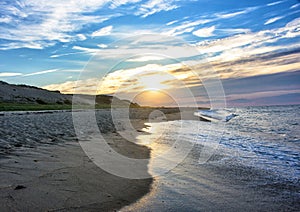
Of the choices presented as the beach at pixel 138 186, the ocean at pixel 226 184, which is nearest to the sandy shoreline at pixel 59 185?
the beach at pixel 138 186

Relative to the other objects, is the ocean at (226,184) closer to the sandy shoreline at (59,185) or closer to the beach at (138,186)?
the beach at (138,186)

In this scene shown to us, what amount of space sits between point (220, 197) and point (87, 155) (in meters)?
5.10

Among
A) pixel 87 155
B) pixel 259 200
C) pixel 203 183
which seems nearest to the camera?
pixel 259 200

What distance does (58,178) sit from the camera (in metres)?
6.07

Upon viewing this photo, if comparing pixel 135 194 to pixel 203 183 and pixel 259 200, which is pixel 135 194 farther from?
pixel 259 200

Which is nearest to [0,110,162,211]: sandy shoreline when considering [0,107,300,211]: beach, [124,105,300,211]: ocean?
[0,107,300,211]: beach

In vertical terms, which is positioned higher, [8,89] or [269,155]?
[8,89]

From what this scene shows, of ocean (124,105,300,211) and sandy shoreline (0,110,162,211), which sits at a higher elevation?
sandy shoreline (0,110,162,211)

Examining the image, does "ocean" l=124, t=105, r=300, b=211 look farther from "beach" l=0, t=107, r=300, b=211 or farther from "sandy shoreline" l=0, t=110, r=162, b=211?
"sandy shoreline" l=0, t=110, r=162, b=211

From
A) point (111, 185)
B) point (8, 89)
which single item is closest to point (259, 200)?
point (111, 185)

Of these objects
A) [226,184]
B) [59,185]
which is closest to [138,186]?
[59,185]

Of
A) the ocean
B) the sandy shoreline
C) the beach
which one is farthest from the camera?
the ocean

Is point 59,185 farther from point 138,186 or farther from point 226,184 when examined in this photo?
point 226,184

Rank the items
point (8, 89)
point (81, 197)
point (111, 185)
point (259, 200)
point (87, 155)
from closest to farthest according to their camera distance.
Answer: point (81, 197) < point (259, 200) < point (111, 185) < point (87, 155) < point (8, 89)
